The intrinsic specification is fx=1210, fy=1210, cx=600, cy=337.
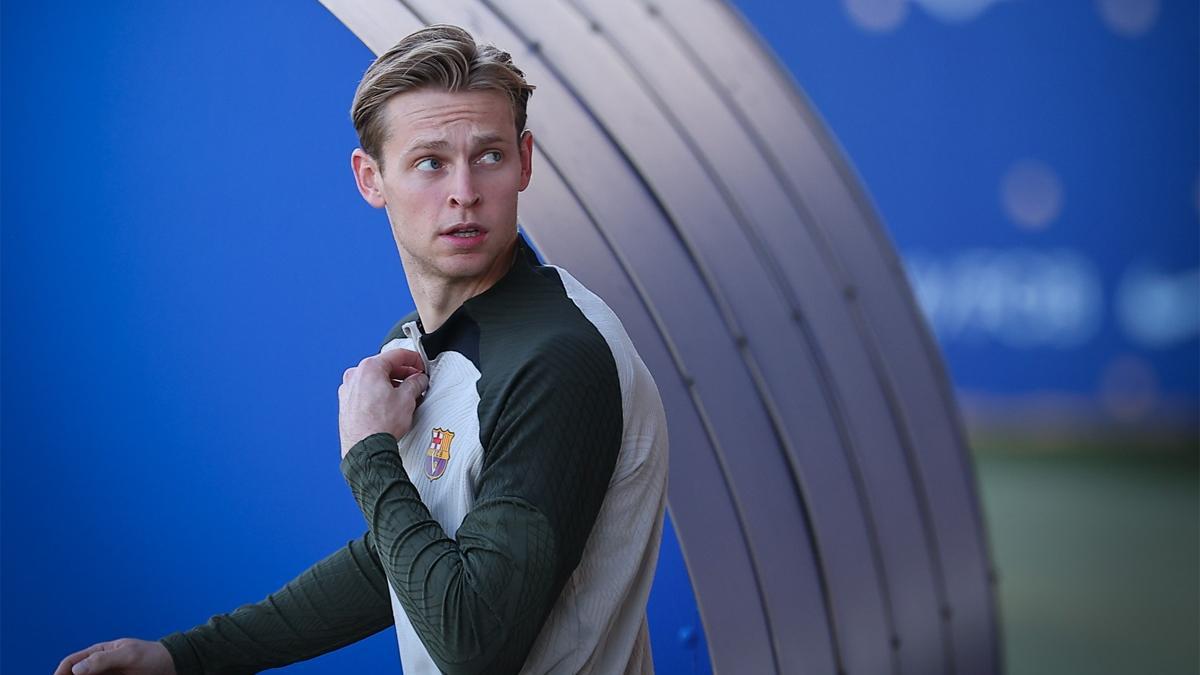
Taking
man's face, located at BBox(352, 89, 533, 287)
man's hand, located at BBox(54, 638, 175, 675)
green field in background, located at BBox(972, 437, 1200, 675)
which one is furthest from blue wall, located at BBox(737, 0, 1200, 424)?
man's hand, located at BBox(54, 638, 175, 675)

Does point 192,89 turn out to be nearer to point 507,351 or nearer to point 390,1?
point 390,1

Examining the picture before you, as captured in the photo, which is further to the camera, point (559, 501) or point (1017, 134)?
point (1017, 134)

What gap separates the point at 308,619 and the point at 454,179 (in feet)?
2.85

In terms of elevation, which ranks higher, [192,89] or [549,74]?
[192,89]

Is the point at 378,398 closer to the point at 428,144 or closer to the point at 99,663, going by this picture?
the point at 428,144

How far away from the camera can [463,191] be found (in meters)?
1.92

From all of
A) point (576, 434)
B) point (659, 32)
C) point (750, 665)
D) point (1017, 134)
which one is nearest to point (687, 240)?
point (659, 32)

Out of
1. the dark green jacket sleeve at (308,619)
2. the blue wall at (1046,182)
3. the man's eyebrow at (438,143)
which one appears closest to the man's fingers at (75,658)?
the dark green jacket sleeve at (308,619)

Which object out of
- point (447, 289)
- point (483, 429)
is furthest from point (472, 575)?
point (447, 289)

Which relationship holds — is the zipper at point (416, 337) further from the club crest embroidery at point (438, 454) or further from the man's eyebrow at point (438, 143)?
the man's eyebrow at point (438, 143)

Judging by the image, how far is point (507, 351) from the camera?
71.6 inches

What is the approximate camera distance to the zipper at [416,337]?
6.68ft

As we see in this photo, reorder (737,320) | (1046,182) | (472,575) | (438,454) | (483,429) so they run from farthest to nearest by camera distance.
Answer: (737,320)
(1046,182)
(438,454)
(483,429)
(472,575)

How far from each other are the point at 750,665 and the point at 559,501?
1.47m
